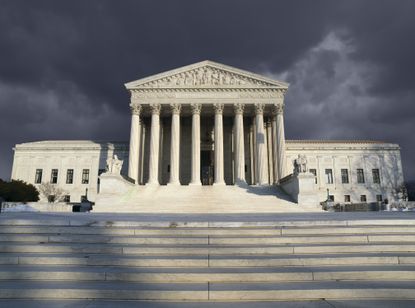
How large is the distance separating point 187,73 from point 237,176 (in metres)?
16.6

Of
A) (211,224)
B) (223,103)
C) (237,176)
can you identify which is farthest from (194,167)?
(211,224)

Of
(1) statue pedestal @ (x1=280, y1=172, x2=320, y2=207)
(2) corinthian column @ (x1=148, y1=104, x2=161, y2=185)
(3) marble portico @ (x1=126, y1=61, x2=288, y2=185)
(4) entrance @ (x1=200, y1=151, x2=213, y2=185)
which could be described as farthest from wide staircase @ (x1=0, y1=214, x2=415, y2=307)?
(4) entrance @ (x1=200, y1=151, x2=213, y2=185)

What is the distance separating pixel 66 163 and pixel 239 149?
112 feet

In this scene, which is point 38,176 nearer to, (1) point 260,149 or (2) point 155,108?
(2) point 155,108

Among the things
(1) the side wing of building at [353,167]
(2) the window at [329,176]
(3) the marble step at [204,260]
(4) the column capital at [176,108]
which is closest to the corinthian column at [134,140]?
(4) the column capital at [176,108]

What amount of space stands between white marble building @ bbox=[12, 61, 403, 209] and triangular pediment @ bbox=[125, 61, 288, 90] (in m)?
0.14

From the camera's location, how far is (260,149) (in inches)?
1684

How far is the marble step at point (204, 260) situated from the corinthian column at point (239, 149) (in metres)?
33.0

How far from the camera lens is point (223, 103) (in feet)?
144

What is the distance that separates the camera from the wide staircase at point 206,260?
573 cm

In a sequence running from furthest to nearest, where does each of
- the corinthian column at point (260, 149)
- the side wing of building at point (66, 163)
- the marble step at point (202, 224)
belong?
the side wing of building at point (66, 163) → the corinthian column at point (260, 149) → the marble step at point (202, 224)

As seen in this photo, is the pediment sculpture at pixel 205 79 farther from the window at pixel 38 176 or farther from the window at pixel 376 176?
the window at pixel 376 176

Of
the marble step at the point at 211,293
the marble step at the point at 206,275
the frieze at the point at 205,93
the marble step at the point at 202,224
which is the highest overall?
the frieze at the point at 205,93

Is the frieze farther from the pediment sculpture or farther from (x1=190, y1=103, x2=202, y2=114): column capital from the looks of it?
(x1=190, y1=103, x2=202, y2=114): column capital
